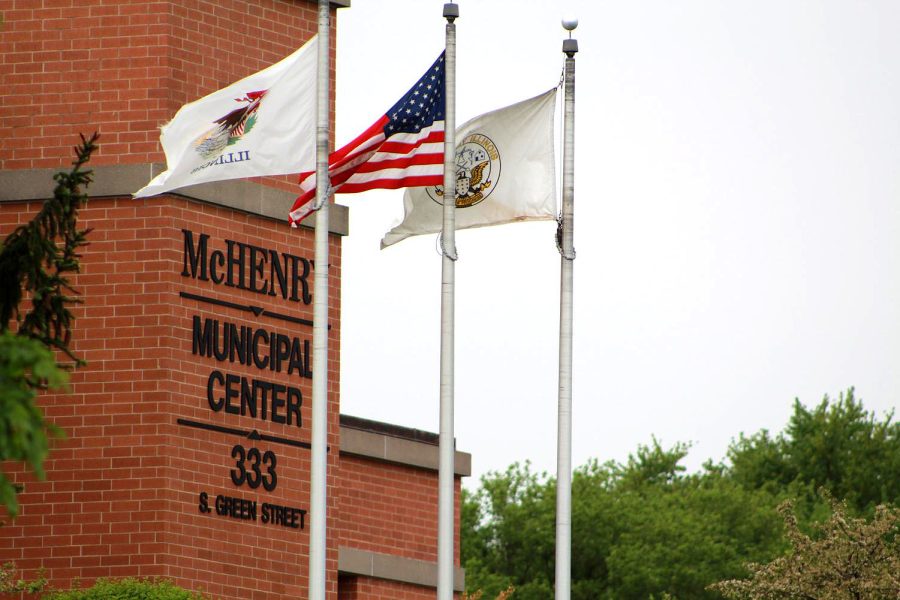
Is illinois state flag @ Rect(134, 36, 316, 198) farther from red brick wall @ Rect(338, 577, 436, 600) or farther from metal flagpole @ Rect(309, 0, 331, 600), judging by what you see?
A: red brick wall @ Rect(338, 577, 436, 600)

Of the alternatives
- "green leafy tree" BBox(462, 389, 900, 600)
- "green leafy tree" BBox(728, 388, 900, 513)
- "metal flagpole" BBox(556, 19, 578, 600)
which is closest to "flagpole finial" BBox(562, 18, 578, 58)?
"metal flagpole" BBox(556, 19, 578, 600)

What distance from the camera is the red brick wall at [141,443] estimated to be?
22.6 metres

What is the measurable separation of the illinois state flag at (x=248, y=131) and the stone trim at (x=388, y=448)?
6791 millimetres

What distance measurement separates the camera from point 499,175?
2214cm

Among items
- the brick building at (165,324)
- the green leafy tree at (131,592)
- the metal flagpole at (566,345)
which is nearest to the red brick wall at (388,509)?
the brick building at (165,324)

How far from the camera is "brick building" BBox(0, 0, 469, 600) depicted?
22.7m

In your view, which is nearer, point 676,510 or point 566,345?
point 566,345

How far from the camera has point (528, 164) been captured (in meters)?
22.1

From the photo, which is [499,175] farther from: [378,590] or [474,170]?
[378,590]

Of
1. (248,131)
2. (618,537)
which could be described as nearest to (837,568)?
(248,131)

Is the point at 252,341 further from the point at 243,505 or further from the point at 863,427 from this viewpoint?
the point at 863,427

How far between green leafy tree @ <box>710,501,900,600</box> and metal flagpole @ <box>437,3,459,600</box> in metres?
8.63

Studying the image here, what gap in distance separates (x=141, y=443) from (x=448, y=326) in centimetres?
405

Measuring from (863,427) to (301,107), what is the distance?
5478cm
